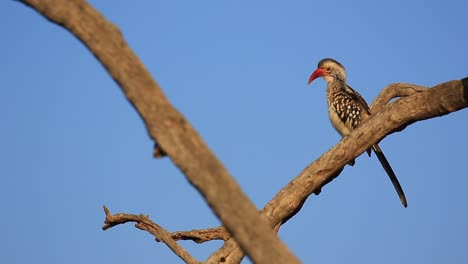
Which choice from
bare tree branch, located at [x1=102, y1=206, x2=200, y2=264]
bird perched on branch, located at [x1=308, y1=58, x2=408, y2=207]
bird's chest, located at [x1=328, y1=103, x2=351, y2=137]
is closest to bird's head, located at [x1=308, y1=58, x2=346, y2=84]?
bird perched on branch, located at [x1=308, y1=58, x2=408, y2=207]

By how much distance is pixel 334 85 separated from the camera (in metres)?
10.6

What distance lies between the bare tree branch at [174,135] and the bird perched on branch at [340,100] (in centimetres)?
639

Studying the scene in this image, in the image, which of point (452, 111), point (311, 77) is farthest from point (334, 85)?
point (452, 111)

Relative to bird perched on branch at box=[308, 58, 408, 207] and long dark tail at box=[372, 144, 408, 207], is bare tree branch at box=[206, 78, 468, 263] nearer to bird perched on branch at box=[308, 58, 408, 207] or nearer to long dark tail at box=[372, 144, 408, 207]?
long dark tail at box=[372, 144, 408, 207]

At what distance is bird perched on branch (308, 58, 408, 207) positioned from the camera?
9.87 metres

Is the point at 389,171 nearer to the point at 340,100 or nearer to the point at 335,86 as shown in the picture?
the point at 340,100

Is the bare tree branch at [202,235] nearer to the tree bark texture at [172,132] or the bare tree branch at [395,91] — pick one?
the bare tree branch at [395,91]

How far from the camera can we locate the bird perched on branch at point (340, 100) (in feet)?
32.4

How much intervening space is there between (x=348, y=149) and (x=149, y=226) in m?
2.52

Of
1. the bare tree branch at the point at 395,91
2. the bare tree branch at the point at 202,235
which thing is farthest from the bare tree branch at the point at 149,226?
the bare tree branch at the point at 395,91

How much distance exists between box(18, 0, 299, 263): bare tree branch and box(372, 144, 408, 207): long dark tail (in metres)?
5.23

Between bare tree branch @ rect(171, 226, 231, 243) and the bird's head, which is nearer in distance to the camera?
bare tree branch @ rect(171, 226, 231, 243)

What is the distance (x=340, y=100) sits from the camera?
1023cm

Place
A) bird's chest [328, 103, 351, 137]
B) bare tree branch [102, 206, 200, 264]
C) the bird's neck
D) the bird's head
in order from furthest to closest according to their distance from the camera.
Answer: the bird's head < the bird's neck < bird's chest [328, 103, 351, 137] < bare tree branch [102, 206, 200, 264]
